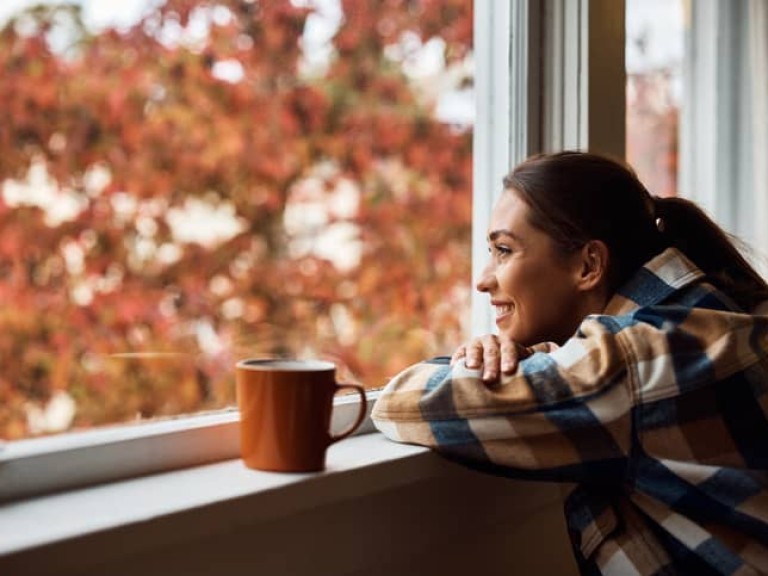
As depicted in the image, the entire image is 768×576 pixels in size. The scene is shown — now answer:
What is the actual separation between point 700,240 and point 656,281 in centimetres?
15

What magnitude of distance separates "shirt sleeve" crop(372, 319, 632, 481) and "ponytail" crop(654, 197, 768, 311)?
0.25 meters

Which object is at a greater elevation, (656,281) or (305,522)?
(656,281)

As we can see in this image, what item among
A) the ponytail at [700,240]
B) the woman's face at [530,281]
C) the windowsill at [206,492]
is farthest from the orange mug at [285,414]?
the ponytail at [700,240]

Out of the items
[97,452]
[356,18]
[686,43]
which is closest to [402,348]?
[356,18]

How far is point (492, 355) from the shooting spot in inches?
47.4

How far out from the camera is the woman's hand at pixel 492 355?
1.17 m

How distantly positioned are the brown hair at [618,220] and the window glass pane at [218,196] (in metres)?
0.32

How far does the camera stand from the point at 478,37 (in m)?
1.59

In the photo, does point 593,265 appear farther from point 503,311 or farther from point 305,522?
point 305,522

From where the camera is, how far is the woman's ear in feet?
4.15

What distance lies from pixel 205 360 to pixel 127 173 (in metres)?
0.24

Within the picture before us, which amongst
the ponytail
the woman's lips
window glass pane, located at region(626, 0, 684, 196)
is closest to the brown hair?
the ponytail

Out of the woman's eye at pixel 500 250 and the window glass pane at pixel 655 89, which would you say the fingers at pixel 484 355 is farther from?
the window glass pane at pixel 655 89

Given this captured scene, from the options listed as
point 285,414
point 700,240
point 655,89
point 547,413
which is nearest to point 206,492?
point 285,414
